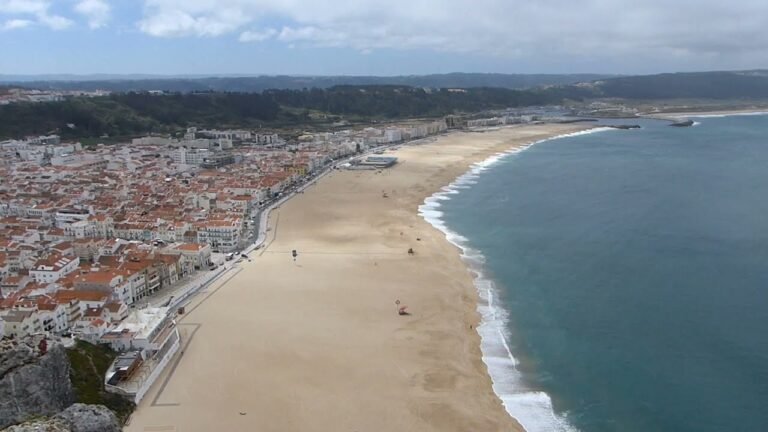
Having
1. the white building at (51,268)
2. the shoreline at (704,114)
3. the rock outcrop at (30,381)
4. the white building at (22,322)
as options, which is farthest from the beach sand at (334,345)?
the shoreline at (704,114)

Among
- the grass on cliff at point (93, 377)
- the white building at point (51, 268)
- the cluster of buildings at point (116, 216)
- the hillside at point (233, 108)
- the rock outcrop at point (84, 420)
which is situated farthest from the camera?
the hillside at point (233, 108)

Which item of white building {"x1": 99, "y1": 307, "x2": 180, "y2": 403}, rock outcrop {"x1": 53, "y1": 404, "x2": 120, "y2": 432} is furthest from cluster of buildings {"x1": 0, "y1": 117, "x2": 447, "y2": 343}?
rock outcrop {"x1": 53, "y1": 404, "x2": 120, "y2": 432}

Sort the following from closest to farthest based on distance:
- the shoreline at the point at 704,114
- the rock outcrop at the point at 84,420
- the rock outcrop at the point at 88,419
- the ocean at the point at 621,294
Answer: the rock outcrop at the point at 84,420
the rock outcrop at the point at 88,419
the ocean at the point at 621,294
the shoreline at the point at 704,114

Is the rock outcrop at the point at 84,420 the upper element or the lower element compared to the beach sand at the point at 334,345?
upper

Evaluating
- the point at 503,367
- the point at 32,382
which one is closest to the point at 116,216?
the point at 503,367

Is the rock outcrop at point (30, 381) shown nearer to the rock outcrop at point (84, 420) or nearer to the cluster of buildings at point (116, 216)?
the rock outcrop at point (84, 420)

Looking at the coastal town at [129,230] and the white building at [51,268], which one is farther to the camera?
the white building at [51,268]

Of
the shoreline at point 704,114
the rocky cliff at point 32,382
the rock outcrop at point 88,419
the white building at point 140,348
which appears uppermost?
the rock outcrop at point 88,419
